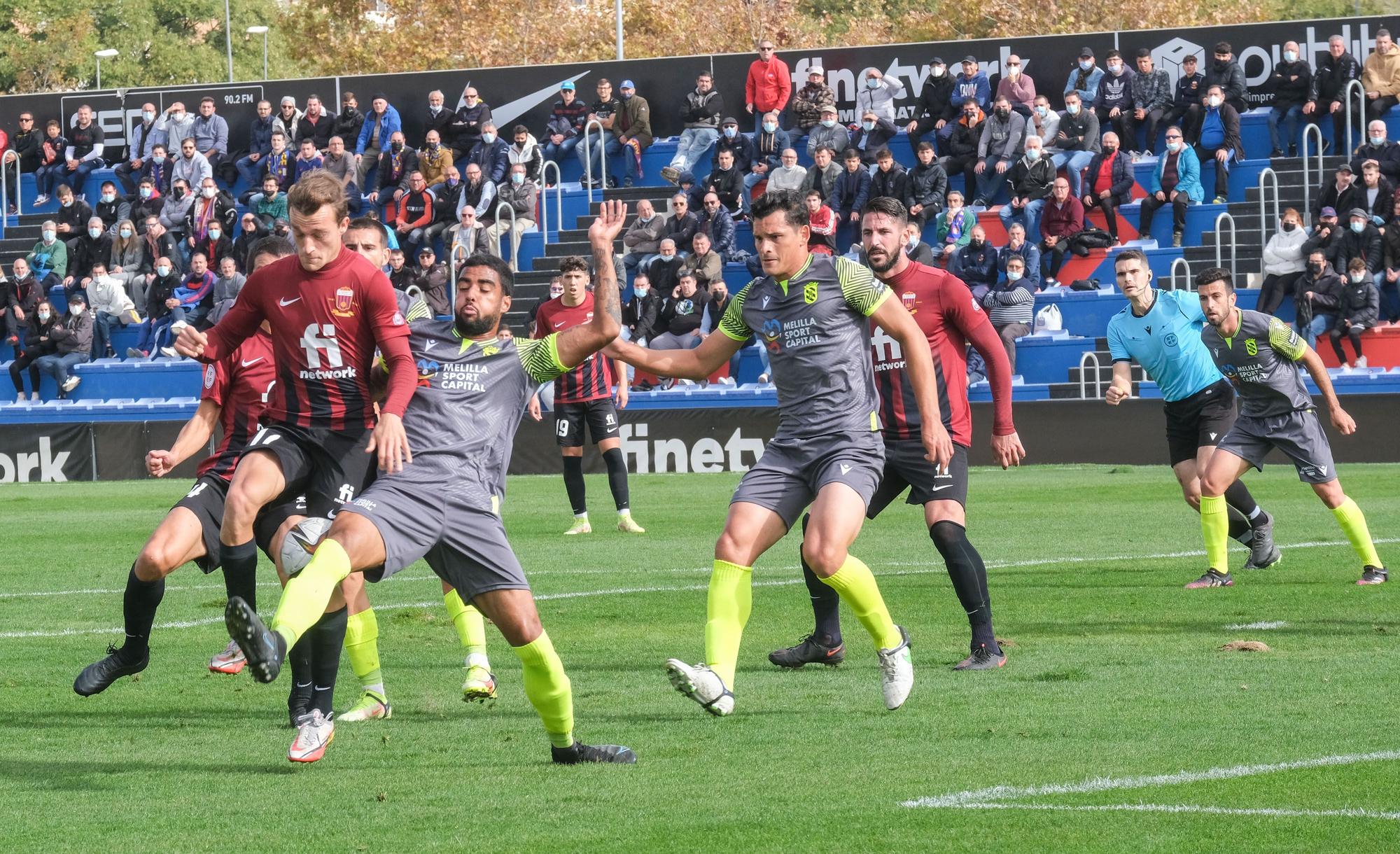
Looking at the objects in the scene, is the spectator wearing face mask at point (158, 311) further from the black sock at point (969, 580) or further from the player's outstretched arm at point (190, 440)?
the black sock at point (969, 580)

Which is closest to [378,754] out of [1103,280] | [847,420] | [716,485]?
[847,420]

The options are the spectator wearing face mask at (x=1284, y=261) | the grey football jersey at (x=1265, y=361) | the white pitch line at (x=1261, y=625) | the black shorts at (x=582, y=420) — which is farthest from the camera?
the spectator wearing face mask at (x=1284, y=261)

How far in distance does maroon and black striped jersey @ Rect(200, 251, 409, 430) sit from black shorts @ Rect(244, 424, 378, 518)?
0.14 feet

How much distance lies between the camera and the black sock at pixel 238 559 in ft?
24.6

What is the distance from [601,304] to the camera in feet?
20.6

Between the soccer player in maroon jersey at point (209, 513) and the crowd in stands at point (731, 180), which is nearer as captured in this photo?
the soccer player in maroon jersey at point (209, 513)

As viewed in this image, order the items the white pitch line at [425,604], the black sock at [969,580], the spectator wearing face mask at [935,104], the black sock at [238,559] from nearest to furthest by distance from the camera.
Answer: the black sock at [238,559], the black sock at [969,580], the white pitch line at [425,604], the spectator wearing face mask at [935,104]

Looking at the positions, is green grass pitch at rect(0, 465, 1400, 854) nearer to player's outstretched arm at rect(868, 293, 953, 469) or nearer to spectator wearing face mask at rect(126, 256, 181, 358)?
player's outstretched arm at rect(868, 293, 953, 469)

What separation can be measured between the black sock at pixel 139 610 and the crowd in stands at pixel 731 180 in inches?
668

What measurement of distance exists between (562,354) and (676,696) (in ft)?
6.48

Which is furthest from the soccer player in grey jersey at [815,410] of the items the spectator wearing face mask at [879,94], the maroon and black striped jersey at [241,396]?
the spectator wearing face mask at [879,94]

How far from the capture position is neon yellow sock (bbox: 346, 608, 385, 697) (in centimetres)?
721

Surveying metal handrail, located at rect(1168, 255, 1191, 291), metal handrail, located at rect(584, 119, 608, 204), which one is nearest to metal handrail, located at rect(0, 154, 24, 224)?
metal handrail, located at rect(584, 119, 608, 204)

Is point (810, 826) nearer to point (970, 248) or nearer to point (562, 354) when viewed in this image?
point (562, 354)
